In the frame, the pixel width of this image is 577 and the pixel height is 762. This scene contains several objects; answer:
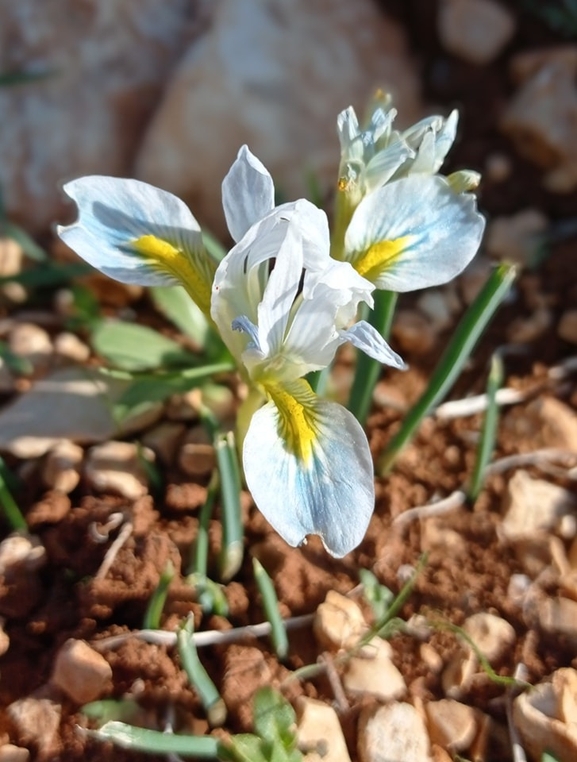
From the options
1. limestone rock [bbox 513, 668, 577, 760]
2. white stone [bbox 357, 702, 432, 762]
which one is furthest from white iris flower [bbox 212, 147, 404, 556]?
limestone rock [bbox 513, 668, 577, 760]

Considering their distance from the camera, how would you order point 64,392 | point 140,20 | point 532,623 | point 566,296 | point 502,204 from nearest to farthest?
point 532,623 → point 64,392 → point 566,296 → point 502,204 → point 140,20

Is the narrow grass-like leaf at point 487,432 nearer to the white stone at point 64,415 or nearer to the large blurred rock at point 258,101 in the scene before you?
the white stone at point 64,415

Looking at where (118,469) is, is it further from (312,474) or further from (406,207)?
(406,207)

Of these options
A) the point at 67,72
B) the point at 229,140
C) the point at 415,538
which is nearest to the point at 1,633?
the point at 415,538

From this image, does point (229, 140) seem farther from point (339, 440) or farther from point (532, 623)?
point (532, 623)

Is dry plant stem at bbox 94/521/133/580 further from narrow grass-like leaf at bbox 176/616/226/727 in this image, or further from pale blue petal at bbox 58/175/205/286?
pale blue petal at bbox 58/175/205/286
